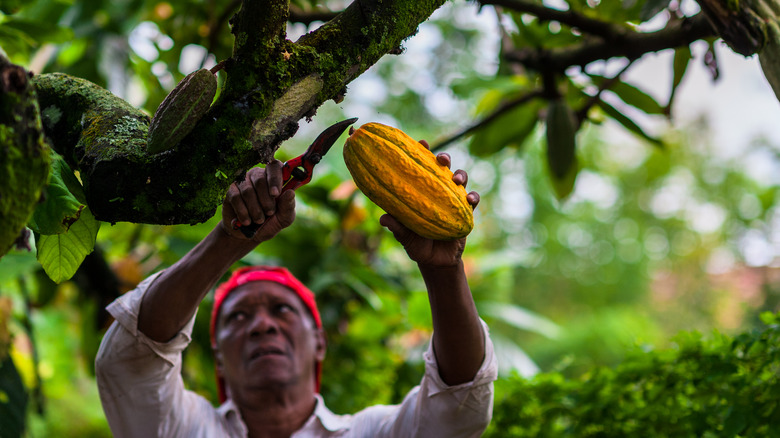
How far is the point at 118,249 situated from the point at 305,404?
1.60 m

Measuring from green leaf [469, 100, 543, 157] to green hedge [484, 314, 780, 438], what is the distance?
910mm

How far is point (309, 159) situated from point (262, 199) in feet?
0.36

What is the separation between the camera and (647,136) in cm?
231

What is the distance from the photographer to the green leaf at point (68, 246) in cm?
112

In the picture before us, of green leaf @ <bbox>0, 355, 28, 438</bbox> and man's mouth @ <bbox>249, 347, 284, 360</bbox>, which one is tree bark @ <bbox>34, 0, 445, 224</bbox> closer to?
man's mouth @ <bbox>249, 347, 284, 360</bbox>

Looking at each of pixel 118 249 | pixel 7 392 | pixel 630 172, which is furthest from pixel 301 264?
pixel 630 172

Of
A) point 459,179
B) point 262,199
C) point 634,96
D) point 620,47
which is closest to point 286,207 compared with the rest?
point 262,199

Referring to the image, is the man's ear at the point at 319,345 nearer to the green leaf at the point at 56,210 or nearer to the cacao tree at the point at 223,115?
the cacao tree at the point at 223,115

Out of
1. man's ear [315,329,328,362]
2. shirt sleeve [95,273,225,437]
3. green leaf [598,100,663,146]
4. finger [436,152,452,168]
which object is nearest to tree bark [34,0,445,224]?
finger [436,152,452,168]

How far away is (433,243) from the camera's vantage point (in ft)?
4.26

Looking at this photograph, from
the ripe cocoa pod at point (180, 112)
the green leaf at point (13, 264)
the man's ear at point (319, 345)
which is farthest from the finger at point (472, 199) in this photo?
the green leaf at point (13, 264)

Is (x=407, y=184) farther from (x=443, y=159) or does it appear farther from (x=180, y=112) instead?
(x=180, y=112)

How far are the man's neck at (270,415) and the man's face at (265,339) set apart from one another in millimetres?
30

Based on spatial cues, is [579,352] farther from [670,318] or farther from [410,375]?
[410,375]
